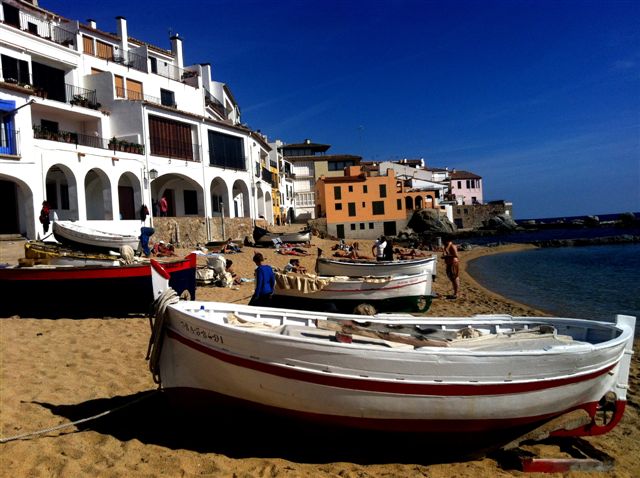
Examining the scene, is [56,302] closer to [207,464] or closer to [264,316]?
[264,316]

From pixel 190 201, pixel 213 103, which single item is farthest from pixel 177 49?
pixel 190 201

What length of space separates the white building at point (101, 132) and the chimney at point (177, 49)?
0.10 m

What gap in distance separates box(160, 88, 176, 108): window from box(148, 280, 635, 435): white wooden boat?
96.0ft

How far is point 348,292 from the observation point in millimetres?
11758

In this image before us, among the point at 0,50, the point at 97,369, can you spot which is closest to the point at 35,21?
the point at 0,50

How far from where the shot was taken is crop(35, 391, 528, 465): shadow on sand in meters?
4.76

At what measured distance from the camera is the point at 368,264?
14.7 m

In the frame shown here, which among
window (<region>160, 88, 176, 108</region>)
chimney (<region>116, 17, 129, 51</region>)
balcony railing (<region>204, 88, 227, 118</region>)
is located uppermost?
chimney (<region>116, 17, 129, 51</region>)

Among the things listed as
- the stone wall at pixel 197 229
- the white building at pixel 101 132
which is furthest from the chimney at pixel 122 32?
the stone wall at pixel 197 229

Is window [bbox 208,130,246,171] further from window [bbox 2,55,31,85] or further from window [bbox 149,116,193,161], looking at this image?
window [bbox 2,55,31,85]

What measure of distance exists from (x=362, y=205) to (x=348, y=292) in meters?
44.6

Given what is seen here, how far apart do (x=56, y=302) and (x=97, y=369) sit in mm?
4204

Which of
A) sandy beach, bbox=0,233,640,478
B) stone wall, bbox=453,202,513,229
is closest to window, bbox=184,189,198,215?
sandy beach, bbox=0,233,640,478

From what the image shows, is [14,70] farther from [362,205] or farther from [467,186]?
[467,186]
